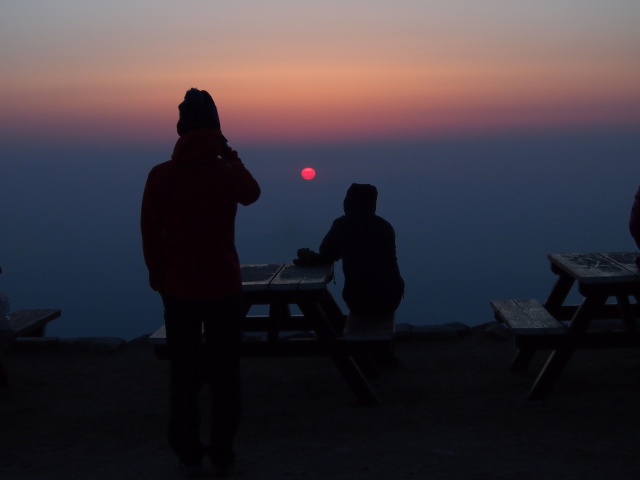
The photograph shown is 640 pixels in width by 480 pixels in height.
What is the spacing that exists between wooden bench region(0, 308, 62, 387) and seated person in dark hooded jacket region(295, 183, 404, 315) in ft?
7.26

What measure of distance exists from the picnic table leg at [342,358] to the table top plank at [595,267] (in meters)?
1.61

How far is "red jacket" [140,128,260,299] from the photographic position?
13.0ft

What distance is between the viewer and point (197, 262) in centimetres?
395

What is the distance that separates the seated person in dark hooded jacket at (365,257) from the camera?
626 cm

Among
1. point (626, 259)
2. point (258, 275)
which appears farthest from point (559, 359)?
point (258, 275)

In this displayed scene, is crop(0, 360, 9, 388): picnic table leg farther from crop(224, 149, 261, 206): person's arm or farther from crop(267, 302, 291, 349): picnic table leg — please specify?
crop(224, 149, 261, 206): person's arm

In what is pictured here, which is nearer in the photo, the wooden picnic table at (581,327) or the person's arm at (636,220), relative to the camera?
the person's arm at (636,220)

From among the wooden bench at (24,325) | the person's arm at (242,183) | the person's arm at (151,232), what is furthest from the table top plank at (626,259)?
the wooden bench at (24,325)

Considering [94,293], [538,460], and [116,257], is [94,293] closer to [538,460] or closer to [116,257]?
[116,257]

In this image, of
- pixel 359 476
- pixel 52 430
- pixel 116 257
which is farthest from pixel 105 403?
pixel 116 257

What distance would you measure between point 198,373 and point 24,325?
9.61 feet

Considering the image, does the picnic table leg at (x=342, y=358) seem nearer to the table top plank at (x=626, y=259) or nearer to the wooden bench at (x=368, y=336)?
the wooden bench at (x=368, y=336)

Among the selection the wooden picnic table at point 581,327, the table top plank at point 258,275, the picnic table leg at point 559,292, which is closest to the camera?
the wooden picnic table at point 581,327

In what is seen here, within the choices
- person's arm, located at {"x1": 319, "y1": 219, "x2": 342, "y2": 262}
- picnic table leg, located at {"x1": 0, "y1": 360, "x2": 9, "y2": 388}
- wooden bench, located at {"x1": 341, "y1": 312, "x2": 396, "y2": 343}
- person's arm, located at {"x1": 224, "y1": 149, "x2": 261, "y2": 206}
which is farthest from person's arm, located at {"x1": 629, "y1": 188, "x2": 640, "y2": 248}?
picnic table leg, located at {"x1": 0, "y1": 360, "x2": 9, "y2": 388}
